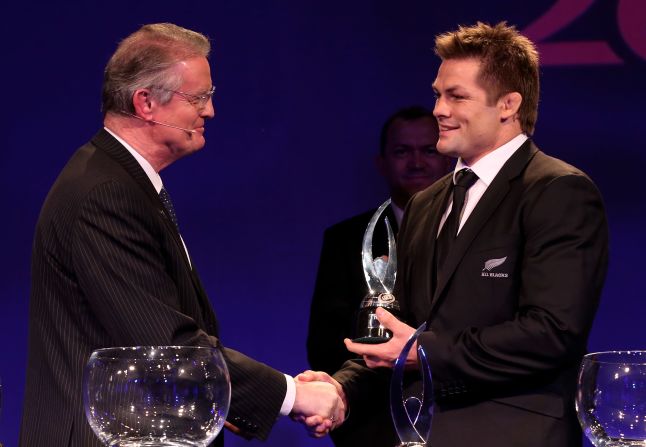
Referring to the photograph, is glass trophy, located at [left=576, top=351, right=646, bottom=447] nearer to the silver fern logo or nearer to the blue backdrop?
the silver fern logo

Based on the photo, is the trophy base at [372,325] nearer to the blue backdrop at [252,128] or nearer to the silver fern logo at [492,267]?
the silver fern logo at [492,267]

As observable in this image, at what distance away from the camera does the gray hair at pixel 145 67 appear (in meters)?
2.80

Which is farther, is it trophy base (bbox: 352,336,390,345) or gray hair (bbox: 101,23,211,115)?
gray hair (bbox: 101,23,211,115)

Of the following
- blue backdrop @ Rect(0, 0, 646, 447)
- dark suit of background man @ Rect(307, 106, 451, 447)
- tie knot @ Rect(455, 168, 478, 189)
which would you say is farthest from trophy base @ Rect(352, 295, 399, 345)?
blue backdrop @ Rect(0, 0, 646, 447)

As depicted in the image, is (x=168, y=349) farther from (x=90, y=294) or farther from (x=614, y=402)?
(x=90, y=294)

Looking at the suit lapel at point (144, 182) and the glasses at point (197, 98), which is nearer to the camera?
the suit lapel at point (144, 182)

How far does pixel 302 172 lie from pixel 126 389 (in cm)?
316

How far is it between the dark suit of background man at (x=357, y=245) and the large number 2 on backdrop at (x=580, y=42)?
0.56 meters

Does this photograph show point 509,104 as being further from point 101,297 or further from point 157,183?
point 101,297

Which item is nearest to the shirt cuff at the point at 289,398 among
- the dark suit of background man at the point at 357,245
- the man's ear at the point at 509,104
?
the man's ear at the point at 509,104

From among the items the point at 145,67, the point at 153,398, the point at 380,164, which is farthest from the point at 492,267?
the point at 380,164

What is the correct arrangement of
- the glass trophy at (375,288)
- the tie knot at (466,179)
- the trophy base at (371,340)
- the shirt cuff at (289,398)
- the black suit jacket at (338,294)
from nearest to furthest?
the glass trophy at (375,288)
the trophy base at (371,340)
the shirt cuff at (289,398)
the tie knot at (466,179)
the black suit jacket at (338,294)

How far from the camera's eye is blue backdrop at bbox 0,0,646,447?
4.58 metres

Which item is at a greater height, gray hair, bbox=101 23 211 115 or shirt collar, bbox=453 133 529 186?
gray hair, bbox=101 23 211 115
